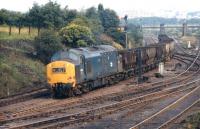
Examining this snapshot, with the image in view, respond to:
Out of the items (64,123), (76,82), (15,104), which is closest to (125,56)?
(76,82)

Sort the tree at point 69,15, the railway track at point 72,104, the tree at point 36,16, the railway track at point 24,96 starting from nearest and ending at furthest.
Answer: the railway track at point 72,104 → the railway track at point 24,96 → the tree at point 36,16 → the tree at point 69,15

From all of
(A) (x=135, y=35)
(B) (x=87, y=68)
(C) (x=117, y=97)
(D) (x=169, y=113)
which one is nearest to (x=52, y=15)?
(B) (x=87, y=68)

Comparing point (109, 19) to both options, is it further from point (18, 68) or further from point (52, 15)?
point (18, 68)

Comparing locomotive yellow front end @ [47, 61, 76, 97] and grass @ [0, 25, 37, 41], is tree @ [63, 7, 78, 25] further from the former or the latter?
locomotive yellow front end @ [47, 61, 76, 97]

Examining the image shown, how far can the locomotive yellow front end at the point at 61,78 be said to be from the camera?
34.2 metres

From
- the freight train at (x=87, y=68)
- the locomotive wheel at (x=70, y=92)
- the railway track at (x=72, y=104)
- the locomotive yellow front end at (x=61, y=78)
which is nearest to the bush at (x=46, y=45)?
the freight train at (x=87, y=68)

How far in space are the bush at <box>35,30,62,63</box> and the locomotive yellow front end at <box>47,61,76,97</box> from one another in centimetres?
1258

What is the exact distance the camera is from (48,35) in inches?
1855

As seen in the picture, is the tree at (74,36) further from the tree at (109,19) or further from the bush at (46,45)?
the tree at (109,19)

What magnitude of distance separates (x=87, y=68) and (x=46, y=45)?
1150 centimetres

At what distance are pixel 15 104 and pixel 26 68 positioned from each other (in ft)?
36.5

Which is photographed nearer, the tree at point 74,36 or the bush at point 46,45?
the bush at point 46,45

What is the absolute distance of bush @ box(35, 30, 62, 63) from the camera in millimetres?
47188

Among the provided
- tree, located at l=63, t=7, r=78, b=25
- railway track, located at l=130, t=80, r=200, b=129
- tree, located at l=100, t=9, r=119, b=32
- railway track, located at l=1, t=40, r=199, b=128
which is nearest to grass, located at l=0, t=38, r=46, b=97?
railway track, located at l=1, t=40, r=199, b=128
